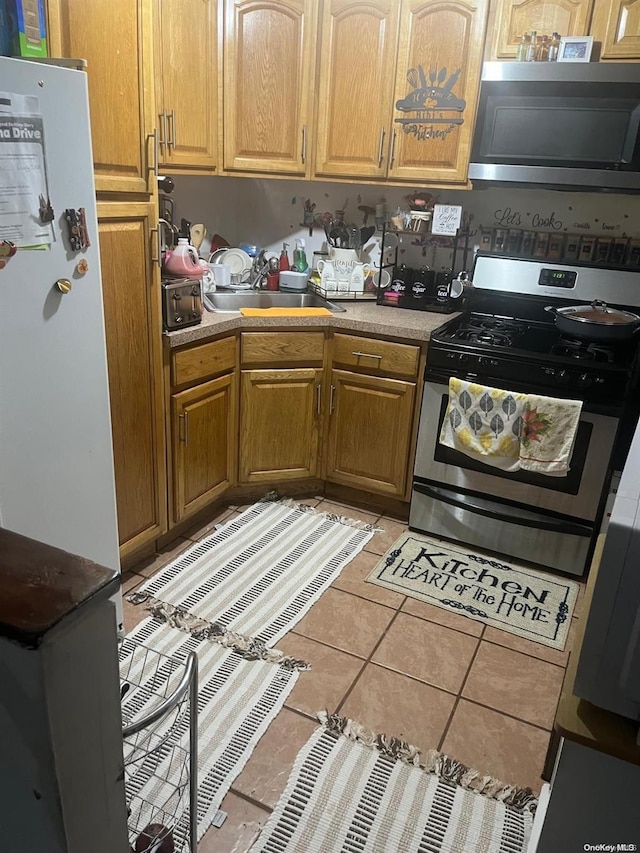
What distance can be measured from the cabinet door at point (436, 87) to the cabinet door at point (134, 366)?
124 centimetres

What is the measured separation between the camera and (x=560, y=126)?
2.46 meters

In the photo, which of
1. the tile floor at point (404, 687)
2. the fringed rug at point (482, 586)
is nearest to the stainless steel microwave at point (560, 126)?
the fringed rug at point (482, 586)

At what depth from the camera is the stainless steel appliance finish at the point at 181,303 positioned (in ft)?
7.57

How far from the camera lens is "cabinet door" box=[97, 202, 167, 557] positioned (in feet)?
6.50

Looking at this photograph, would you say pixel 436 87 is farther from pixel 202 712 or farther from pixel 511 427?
pixel 202 712

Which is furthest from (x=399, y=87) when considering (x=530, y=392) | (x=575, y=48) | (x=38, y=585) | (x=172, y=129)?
(x=38, y=585)

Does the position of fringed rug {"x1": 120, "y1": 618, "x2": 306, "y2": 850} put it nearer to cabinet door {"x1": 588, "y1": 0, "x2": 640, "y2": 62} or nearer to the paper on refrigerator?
the paper on refrigerator

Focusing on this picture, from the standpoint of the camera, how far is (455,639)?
2240 millimetres

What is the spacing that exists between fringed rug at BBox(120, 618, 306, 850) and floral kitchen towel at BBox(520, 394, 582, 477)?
3.73ft

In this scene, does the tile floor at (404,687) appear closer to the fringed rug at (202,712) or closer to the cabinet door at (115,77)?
the fringed rug at (202,712)

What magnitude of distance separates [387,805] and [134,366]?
1.48m

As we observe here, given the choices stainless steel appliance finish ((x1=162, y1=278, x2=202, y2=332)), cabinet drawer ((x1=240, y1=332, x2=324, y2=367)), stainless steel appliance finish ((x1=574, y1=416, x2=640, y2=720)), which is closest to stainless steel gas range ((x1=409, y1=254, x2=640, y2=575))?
cabinet drawer ((x1=240, y1=332, x2=324, y2=367))

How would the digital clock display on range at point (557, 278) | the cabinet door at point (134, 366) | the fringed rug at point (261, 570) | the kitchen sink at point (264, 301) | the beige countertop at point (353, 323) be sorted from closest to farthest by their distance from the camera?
the cabinet door at point (134, 366), the fringed rug at point (261, 570), the beige countertop at point (353, 323), the digital clock display on range at point (557, 278), the kitchen sink at point (264, 301)

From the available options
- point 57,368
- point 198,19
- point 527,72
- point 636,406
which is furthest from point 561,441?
point 198,19
